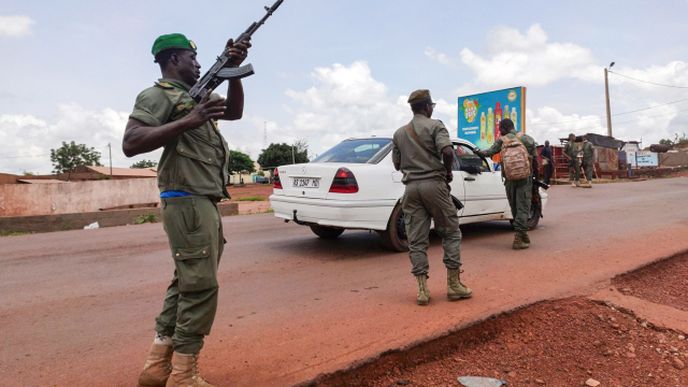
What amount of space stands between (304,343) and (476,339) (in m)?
1.19

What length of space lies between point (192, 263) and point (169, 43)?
3.43 feet

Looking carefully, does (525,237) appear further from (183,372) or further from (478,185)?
(183,372)

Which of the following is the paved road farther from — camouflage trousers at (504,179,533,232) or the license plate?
the license plate

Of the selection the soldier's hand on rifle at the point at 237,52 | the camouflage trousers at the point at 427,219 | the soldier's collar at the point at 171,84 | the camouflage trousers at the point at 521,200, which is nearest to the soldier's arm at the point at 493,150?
the camouflage trousers at the point at 521,200

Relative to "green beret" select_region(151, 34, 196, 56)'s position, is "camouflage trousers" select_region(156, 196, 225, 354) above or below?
below

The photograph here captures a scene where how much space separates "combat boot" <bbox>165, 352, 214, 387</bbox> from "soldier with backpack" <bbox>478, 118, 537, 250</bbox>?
439 cm

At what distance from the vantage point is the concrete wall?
1217cm

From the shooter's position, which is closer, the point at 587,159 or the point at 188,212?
the point at 188,212

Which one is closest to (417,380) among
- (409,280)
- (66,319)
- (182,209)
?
(182,209)

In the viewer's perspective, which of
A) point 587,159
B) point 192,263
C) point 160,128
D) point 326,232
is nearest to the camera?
point 160,128

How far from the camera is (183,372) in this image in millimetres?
2240

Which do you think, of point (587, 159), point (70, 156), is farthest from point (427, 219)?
point (70, 156)

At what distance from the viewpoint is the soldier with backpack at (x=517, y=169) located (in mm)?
5859

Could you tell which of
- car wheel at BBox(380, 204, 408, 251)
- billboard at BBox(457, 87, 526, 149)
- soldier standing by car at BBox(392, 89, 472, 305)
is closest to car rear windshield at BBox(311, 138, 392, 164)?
car wheel at BBox(380, 204, 408, 251)
